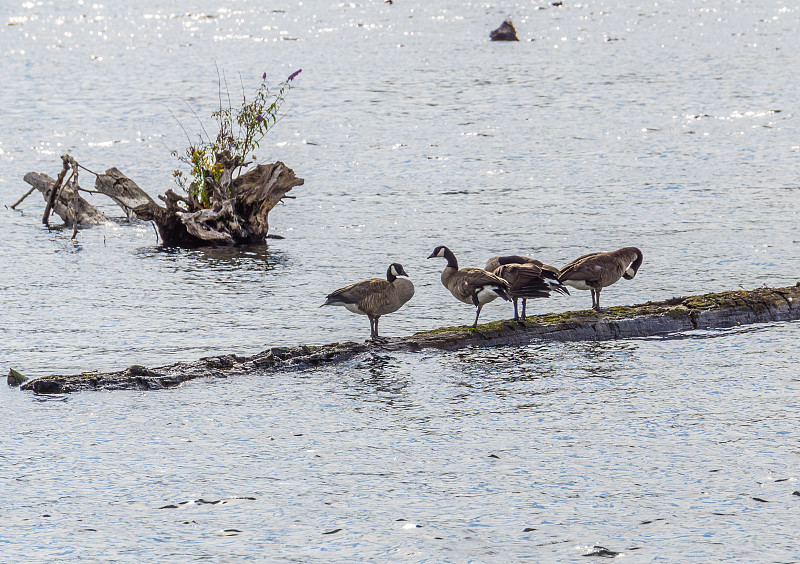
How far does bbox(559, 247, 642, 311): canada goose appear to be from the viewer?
14672 mm

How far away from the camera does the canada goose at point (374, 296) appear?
14711 millimetres

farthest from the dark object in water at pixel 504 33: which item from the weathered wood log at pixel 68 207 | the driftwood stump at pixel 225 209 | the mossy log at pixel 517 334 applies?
the mossy log at pixel 517 334

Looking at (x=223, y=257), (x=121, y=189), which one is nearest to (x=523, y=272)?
(x=223, y=257)

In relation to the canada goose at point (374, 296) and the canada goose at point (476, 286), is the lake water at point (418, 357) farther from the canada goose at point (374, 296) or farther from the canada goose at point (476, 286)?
the canada goose at point (374, 296)

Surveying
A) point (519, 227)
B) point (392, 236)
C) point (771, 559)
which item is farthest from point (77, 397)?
point (519, 227)

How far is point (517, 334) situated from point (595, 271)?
1.60m

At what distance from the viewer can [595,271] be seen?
48.3 feet

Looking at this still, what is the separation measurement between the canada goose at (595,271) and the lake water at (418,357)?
994 mm

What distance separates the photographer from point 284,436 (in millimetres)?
11648

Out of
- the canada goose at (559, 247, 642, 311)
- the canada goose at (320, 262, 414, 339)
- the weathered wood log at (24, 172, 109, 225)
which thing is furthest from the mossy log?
the weathered wood log at (24, 172, 109, 225)

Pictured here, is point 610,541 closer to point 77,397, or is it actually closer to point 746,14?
point 77,397

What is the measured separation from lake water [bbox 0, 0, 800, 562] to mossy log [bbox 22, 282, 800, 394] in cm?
21

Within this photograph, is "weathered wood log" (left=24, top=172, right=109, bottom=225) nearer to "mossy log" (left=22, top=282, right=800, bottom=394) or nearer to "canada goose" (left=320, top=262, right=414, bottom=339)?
"canada goose" (left=320, top=262, right=414, bottom=339)

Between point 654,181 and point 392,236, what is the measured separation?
9.19m
